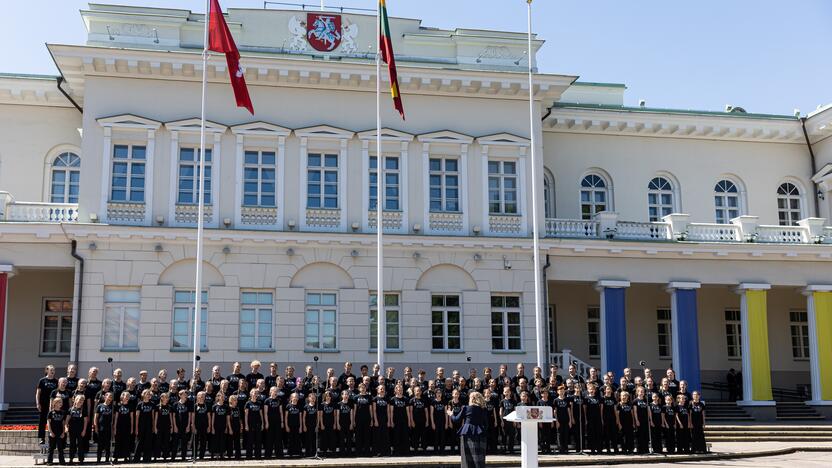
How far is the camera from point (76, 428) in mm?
18188

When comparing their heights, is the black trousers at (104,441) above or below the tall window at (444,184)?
below

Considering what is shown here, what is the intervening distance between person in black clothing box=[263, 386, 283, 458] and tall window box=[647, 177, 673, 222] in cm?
1700

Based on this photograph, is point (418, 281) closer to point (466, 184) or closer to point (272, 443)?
point (466, 184)

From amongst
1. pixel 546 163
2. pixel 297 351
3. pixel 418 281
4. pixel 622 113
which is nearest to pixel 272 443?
pixel 297 351

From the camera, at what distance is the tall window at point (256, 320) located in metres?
25.5

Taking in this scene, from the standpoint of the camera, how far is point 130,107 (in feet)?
84.5

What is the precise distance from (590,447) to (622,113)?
45.5 feet

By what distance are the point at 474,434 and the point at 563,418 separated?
19.7 feet

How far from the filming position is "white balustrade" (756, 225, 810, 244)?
29.4m

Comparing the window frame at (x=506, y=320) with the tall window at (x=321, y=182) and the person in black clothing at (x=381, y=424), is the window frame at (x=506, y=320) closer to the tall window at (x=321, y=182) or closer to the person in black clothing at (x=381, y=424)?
the tall window at (x=321, y=182)

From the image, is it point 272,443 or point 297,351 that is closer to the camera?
point 272,443

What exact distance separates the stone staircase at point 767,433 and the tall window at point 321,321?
10.6 m

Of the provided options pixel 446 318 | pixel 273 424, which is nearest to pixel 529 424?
pixel 273 424

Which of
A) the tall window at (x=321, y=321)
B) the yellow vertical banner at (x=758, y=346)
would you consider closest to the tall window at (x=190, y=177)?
the tall window at (x=321, y=321)
